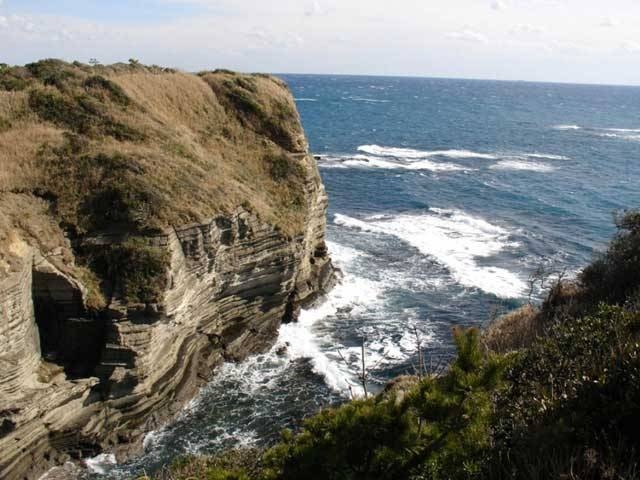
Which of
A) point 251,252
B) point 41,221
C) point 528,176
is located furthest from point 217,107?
point 528,176

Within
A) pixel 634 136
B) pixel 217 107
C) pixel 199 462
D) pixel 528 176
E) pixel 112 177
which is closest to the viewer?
pixel 199 462

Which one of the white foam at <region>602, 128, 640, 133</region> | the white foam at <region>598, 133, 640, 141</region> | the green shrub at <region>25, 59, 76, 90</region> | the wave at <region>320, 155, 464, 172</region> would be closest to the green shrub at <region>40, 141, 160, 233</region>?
the green shrub at <region>25, 59, 76, 90</region>

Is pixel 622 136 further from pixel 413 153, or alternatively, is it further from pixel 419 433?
pixel 419 433

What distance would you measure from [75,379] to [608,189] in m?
60.3

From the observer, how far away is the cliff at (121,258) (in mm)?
22062

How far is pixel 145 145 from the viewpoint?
31.3 m

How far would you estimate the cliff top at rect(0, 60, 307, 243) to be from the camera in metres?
26.2

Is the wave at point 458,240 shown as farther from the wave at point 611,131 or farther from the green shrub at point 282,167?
the wave at point 611,131

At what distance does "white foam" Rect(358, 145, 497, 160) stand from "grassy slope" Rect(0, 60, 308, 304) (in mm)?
42404

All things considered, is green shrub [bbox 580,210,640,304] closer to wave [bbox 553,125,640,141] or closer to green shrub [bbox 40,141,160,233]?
green shrub [bbox 40,141,160,233]

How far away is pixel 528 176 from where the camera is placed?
71.3m

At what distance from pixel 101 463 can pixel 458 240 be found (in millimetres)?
33714

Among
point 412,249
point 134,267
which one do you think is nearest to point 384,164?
point 412,249

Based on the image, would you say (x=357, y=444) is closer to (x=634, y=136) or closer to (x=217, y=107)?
(x=217, y=107)
